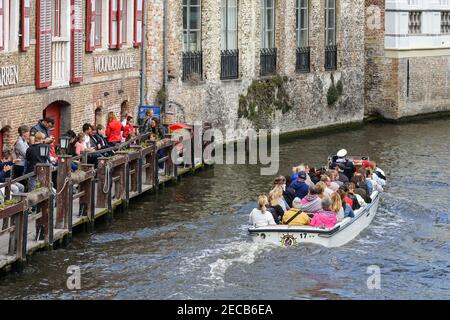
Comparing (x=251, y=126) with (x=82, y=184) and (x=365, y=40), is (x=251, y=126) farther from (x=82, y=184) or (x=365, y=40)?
(x=82, y=184)

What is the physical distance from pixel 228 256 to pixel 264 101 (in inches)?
670

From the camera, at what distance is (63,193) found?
71.2 feet

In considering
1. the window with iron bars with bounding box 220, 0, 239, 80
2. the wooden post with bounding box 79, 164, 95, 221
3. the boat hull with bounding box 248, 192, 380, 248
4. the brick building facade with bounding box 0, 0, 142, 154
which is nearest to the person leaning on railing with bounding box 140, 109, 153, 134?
the brick building facade with bounding box 0, 0, 142, 154

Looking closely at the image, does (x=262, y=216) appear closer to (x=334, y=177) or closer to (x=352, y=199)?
(x=352, y=199)

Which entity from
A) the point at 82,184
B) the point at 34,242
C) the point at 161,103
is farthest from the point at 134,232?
the point at 161,103

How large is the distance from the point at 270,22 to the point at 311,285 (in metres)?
19.7

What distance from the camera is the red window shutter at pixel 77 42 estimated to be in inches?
1120

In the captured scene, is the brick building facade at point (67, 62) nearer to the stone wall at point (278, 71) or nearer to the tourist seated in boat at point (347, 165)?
the stone wall at point (278, 71)

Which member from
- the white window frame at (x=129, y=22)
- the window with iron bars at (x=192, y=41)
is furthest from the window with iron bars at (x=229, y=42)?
the white window frame at (x=129, y=22)

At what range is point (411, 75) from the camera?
44.1 meters

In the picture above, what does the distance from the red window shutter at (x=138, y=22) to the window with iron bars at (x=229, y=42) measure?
3.68 m

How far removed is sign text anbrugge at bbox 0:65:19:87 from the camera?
82.5ft

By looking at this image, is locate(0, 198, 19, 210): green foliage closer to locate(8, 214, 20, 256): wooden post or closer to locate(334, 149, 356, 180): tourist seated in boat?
locate(8, 214, 20, 256): wooden post

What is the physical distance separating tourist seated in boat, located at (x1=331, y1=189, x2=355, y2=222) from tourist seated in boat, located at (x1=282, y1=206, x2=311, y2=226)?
0.59m
